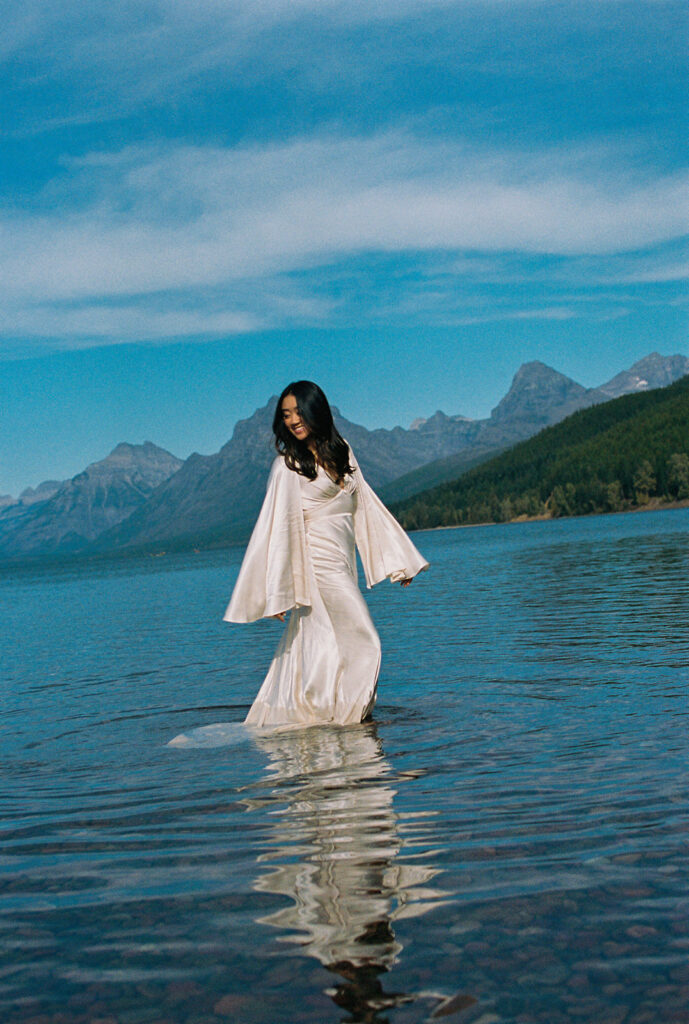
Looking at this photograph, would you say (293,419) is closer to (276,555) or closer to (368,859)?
(276,555)

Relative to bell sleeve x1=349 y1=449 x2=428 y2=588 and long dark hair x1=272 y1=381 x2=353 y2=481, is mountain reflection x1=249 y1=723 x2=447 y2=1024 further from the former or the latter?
long dark hair x1=272 y1=381 x2=353 y2=481

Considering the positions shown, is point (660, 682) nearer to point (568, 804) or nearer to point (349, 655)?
point (349, 655)

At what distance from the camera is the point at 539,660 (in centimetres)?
1648

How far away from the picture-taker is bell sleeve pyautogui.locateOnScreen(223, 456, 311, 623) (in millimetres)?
10344

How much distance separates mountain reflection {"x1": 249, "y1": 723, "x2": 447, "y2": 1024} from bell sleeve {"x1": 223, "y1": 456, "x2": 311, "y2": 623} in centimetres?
187

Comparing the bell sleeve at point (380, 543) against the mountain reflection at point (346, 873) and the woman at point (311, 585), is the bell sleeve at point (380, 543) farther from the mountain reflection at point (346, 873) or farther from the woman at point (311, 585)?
the mountain reflection at point (346, 873)

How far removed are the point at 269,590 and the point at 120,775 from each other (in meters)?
2.49

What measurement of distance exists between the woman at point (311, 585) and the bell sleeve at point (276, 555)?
0.01 metres

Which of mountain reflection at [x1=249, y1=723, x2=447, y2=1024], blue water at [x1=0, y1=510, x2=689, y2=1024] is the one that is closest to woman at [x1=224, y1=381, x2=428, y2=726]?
blue water at [x1=0, y1=510, x2=689, y2=1024]

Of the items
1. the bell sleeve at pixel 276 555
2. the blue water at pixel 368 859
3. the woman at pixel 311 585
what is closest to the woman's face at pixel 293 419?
the woman at pixel 311 585

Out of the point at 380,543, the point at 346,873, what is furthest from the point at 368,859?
the point at 380,543

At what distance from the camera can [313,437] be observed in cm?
1020

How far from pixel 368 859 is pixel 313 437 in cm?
516

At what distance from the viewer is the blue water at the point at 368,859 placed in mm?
4418
